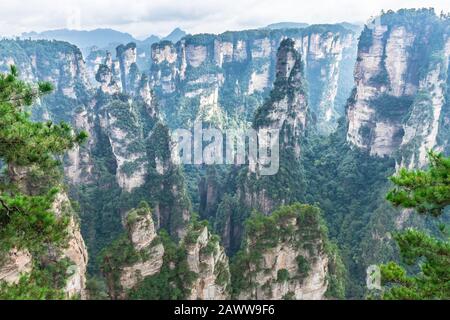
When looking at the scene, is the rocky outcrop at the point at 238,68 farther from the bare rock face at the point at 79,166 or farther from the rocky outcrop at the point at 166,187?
the bare rock face at the point at 79,166

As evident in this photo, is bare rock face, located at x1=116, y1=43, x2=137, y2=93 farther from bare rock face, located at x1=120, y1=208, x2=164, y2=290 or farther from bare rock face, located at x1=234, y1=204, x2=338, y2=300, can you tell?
bare rock face, located at x1=234, y1=204, x2=338, y2=300

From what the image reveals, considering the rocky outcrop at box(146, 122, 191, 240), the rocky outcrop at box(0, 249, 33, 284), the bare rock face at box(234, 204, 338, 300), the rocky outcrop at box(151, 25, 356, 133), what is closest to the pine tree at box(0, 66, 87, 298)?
the rocky outcrop at box(0, 249, 33, 284)

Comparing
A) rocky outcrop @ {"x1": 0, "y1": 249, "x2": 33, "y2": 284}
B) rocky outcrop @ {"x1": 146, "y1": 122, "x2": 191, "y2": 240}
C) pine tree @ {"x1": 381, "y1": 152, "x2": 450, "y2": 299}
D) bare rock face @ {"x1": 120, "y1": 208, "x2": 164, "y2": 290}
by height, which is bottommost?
rocky outcrop @ {"x1": 146, "y1": 122, "x2": 191, "y2": 240}

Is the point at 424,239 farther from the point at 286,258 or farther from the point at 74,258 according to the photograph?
the point at 74,258

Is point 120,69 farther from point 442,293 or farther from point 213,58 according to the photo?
point 442,293

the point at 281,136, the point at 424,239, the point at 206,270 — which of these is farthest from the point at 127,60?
the point at 424,239

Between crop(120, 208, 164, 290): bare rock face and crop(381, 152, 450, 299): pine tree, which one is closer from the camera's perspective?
crop(381, 152, 450, 299): pine tree

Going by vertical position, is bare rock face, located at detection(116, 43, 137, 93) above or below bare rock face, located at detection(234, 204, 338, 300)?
above
